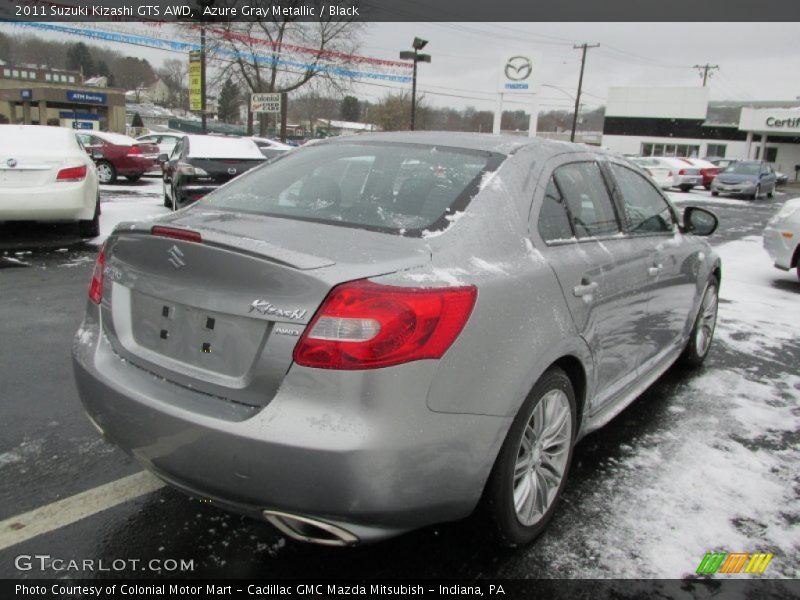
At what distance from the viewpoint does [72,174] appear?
25.4 ft

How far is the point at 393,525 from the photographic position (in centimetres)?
193

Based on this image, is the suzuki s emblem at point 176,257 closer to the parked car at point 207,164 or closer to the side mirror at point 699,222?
the side mirror at point 699,222

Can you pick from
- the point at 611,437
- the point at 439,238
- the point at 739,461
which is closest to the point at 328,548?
the point at 439,238

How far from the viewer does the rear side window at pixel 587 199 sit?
2812 mm

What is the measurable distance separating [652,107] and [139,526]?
60.3m

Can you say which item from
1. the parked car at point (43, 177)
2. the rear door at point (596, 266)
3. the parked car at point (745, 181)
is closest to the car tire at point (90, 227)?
the parked car at point (43, 177)

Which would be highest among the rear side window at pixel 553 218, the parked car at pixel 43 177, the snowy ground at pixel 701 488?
the rear side window at pixel 553 218

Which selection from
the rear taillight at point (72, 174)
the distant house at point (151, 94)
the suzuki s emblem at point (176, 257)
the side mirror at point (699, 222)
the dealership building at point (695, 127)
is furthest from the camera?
the distant house at point (151, 94)

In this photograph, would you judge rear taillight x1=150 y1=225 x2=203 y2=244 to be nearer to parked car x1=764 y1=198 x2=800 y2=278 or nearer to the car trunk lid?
the car trunk lid

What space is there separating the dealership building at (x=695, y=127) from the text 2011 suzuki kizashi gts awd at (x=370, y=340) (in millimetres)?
51900

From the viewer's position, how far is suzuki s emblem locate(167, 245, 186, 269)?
2.10 m

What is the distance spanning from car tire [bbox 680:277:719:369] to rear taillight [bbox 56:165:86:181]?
23.4 ft

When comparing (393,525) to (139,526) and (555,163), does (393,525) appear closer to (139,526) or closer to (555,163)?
(139,526)

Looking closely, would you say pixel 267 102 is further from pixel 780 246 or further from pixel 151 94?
pixel 151 94
